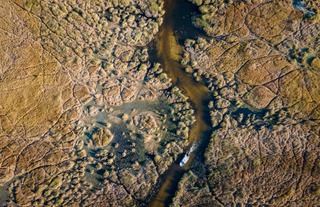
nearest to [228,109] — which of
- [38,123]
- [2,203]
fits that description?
[38,123]

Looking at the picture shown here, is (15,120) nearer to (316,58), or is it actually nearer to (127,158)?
(127,158)

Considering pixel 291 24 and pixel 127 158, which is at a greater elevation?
pixel 291 24

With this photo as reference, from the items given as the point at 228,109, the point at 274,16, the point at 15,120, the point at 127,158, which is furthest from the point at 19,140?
the point at 274,16

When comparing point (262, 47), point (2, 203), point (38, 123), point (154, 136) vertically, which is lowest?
point (2, 203)

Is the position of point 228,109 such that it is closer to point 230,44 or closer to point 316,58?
point 230,44

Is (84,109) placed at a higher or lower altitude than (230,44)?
lower
